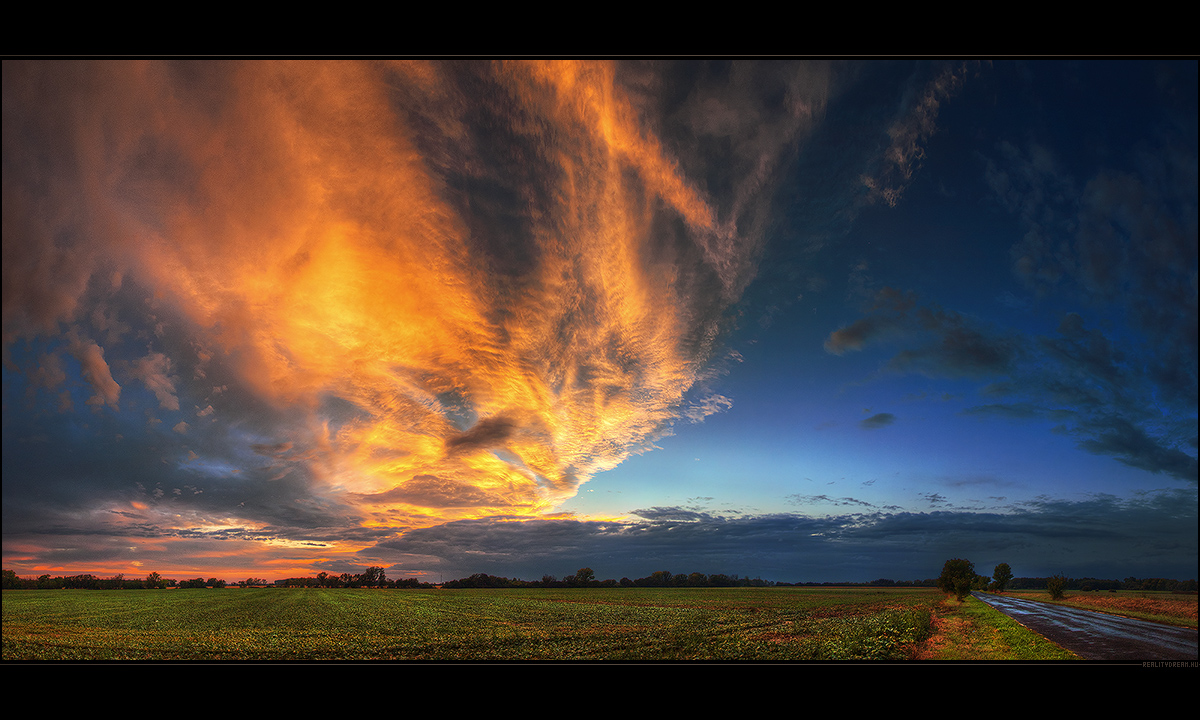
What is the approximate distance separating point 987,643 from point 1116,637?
1036 centimetres

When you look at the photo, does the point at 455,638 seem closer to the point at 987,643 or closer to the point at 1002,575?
the point at 987,643

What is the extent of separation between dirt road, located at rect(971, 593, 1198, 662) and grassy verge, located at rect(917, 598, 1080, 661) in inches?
37.7

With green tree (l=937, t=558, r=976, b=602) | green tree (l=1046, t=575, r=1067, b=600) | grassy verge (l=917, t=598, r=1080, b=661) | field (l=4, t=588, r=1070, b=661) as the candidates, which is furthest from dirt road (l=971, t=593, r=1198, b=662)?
green tree (l=1046, t=575, r=1067, b=600)

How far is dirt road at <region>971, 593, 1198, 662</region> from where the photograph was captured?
21.9 meters

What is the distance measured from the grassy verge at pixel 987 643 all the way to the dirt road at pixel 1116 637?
957 mm

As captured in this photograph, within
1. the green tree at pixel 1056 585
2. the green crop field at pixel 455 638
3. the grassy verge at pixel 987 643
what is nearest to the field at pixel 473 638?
the green crop field at pixel 455 638

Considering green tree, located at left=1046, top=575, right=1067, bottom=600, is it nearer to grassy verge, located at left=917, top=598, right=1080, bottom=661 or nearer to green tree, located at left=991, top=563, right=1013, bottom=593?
green tree, located at left=991, top=563, right=1013, bottom=593

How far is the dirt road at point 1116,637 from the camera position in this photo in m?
21.9

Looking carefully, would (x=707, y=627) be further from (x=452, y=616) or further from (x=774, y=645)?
(x=452, y=616)
